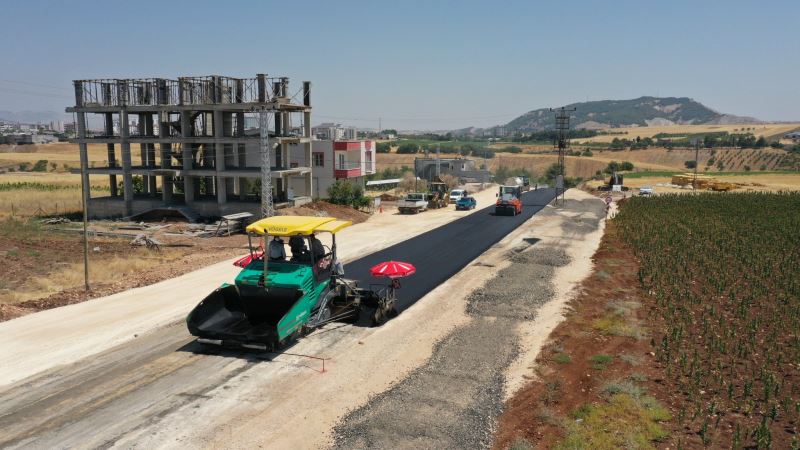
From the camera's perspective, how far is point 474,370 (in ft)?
49.2

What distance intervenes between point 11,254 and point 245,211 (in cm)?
1812

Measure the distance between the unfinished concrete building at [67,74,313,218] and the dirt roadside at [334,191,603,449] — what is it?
24472 mm

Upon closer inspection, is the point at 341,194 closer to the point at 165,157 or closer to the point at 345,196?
the point at 345,196

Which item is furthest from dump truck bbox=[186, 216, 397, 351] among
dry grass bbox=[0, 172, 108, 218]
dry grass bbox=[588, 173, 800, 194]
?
dry grass bbox=[588, 173, 800, 194]

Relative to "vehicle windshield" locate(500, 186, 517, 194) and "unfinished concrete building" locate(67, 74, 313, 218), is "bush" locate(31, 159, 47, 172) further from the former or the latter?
"vehicle windshield" locate(500, 186, 517, 194)

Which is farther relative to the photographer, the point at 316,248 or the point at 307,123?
the point at 307,123

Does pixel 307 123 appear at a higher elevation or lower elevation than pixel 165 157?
higher

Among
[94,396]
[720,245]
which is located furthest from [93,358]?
[720,245]

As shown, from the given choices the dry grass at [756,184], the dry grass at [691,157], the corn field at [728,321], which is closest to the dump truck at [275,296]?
the corn field at [728,321]

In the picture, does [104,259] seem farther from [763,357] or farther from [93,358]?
[763,357]

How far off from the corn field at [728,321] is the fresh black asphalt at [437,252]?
8.23 m

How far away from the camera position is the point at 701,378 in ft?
46.8

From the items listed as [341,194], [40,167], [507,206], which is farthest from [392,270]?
[40,167]

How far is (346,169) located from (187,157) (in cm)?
2064
